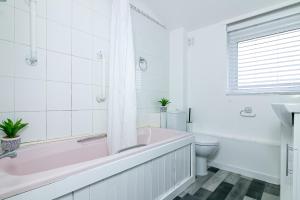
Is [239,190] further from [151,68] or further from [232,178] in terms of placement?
[151,68]

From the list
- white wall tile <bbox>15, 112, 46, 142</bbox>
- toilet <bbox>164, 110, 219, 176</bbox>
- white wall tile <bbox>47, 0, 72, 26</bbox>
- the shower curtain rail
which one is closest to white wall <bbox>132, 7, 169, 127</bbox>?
the shower curtain rail

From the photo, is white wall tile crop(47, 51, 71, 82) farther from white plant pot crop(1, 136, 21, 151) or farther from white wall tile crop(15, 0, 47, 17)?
white plant pot crop(1, 136, 21, 151)

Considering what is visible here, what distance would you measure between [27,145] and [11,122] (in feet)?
0.77

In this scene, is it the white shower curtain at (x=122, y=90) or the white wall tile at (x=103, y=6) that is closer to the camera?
the white shower curtain at (x=122, y=90)

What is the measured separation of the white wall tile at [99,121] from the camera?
166 cm

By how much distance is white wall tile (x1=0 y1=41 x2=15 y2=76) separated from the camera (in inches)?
42.9

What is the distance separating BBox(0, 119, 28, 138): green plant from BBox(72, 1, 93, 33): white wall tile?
100 centimetres

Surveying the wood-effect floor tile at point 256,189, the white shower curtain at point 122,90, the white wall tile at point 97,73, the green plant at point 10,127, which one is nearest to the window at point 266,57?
the wood-effect floor tile at point 256,189

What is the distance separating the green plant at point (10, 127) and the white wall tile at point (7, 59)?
0.35 m

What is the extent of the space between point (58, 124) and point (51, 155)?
10.9 inches

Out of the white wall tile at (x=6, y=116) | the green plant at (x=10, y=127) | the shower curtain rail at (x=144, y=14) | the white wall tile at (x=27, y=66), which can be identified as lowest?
the green plant at (x=10, y=127)

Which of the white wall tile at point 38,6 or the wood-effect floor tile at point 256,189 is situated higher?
the white wall tile at point 38,6

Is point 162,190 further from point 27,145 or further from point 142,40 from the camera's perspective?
point 142,40

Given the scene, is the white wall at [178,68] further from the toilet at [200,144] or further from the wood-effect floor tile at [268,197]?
the wood-effect floor tile at [268,197]
